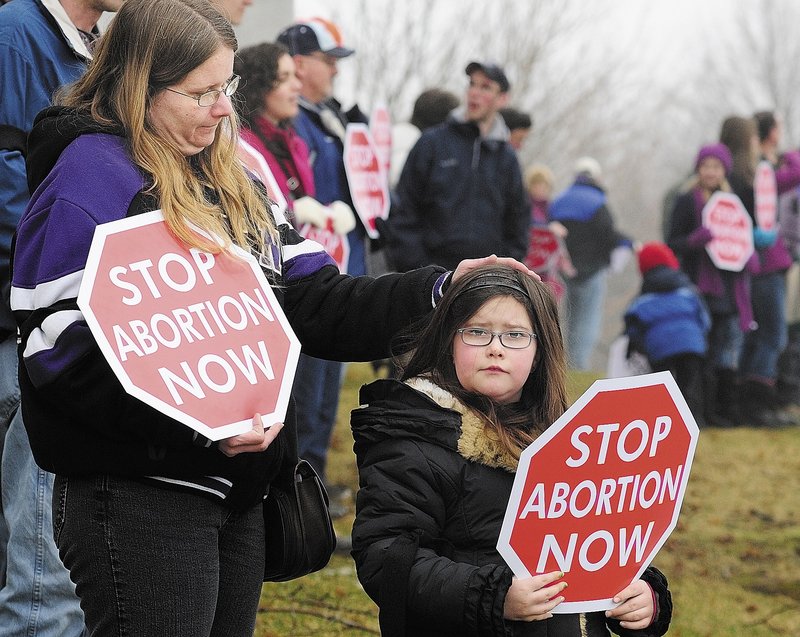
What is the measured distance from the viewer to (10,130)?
359 centimetres

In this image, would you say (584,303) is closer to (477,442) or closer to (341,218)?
(341,218)

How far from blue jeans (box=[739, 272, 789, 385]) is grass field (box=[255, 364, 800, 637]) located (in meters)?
0.93

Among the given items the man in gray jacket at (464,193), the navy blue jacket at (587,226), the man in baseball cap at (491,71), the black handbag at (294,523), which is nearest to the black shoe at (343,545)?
the man in gray jacket at (464,193)

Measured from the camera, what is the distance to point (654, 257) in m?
Answer: 9.62

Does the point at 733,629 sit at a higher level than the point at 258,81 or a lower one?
lower

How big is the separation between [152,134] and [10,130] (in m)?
1.05

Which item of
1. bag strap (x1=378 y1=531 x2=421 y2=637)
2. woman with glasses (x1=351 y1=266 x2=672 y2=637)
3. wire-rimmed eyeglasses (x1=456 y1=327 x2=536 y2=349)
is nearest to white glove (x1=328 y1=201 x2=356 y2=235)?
woman with glasses (x1=351 y1=266 x2=672 y2=637)

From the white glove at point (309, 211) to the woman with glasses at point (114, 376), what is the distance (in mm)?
2810

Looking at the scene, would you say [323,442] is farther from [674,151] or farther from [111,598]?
[674,151]

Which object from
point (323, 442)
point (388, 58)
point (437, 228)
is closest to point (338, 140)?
point (437, 228)

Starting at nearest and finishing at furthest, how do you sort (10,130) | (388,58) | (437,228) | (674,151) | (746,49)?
(10,130)
(437,228)
(388,58)
(746,49)
(674,151)

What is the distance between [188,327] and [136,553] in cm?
47

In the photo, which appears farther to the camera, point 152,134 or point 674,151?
point 674,151

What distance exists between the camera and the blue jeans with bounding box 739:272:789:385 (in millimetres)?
10609
